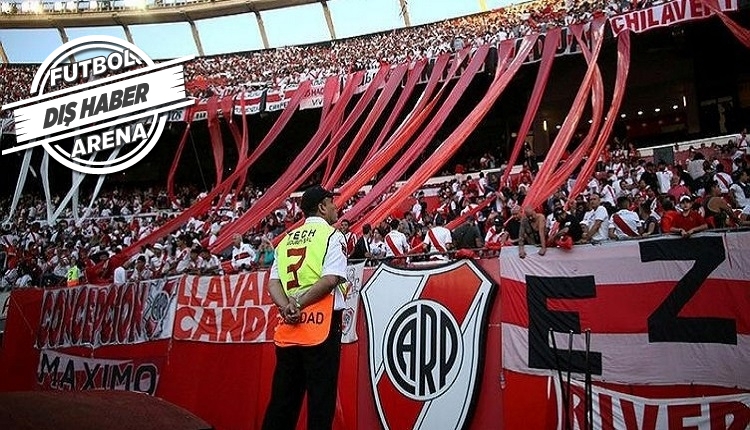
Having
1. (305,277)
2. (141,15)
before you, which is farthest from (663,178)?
(141,15)

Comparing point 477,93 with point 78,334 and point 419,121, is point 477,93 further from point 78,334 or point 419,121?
point 78,334

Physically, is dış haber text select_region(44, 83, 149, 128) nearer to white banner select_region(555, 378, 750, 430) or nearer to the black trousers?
the black trousers

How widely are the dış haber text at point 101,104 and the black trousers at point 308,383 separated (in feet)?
46.4

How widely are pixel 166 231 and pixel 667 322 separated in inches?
486

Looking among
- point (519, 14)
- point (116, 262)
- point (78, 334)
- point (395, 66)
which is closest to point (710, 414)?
point (78, 334)

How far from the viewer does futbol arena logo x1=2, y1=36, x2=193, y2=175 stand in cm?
1606

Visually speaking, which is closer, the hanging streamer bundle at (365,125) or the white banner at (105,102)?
the hanging streamer bundle at (365,125)

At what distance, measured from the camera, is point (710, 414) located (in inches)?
153

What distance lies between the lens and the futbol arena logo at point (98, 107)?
52.7ft

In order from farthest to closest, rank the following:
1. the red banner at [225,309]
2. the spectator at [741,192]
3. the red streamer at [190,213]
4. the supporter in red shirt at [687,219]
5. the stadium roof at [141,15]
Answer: the stadium roof at [141,15], the red streamer at [190,213], the spectator at [741,192], the supporter in red shirt at [687,219], the red banner at [225,309]

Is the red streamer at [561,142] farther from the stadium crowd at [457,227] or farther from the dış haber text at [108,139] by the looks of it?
the dış haber text at [108,139]

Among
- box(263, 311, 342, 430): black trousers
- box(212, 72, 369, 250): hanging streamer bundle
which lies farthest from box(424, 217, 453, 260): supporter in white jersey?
box(263, 311, 342, 430): black trousers

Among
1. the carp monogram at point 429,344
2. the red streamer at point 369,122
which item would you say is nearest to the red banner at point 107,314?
the carp monogram at point 429,344

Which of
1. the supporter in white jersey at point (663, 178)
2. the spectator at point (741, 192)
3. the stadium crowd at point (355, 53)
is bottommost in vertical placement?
the spectator at point (741, 192)
